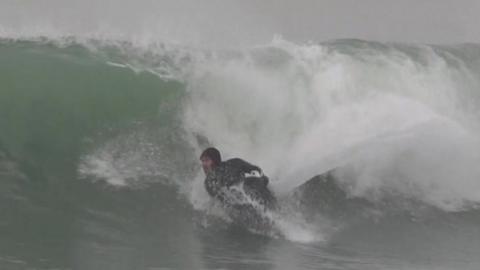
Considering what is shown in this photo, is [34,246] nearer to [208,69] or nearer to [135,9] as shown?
[208,69]

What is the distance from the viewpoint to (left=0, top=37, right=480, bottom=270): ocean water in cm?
789

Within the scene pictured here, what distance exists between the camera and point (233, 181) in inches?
328

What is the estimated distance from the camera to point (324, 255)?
25.1ft

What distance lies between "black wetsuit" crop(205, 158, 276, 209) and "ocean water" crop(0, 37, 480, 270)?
10.3 inches

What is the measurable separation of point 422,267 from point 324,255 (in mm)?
949

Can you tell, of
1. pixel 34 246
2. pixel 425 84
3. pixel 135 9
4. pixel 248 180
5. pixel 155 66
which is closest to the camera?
pixel 34 246

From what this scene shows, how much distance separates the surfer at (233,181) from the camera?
328 inches

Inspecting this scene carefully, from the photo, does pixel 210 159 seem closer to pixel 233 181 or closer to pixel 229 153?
pixel 233 181

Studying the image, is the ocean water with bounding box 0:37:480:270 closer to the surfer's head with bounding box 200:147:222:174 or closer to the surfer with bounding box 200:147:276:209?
the surfer with bounding box 200:147:276:209

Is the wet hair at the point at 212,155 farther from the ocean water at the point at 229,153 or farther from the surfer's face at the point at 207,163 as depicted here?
the ocean water at the point at 229,153

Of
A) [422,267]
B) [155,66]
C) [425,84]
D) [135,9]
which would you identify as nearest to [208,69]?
[155,66]

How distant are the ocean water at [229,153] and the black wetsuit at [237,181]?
0.26 m

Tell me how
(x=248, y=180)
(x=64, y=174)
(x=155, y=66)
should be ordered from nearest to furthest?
1. (x=248, y=180)
2. (x=64, y=174)
3. (x=155, y=66)

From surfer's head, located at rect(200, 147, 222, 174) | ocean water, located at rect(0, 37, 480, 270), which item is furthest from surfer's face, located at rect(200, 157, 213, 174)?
ocean water, located at rect(0, 37, 480, 270)
